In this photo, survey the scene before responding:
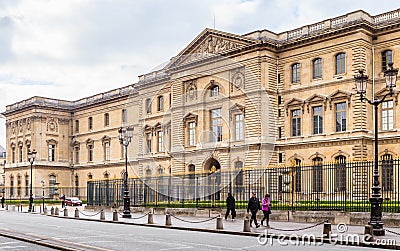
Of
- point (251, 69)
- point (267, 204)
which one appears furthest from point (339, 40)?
point (267, 204)

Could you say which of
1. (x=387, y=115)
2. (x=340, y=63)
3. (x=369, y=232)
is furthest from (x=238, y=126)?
(x=369, y=232)

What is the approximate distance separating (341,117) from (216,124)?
12824mm

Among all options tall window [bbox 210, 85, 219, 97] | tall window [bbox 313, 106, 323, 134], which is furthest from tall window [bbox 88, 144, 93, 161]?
tall window [bbox 313, 106, 323, 134]

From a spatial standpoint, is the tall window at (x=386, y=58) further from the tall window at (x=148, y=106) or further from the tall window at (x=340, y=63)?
the tall window at (x=148, y=106)

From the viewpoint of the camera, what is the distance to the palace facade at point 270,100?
4619 centimetres

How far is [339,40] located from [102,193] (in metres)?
21.9

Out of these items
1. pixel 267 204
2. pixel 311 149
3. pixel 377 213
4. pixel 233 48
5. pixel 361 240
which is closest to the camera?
pixel 361 240

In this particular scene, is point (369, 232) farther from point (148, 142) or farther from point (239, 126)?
point (148, 142)

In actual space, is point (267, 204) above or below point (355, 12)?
below

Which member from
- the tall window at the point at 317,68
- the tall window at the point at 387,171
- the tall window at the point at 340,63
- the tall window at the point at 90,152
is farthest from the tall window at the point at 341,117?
the tall window at the point at 90,152

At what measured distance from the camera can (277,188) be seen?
3328 cm

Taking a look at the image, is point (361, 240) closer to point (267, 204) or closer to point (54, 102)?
point (267, 204)

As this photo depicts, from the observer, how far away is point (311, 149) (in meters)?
49.2

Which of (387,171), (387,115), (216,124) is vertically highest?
(387,115)
